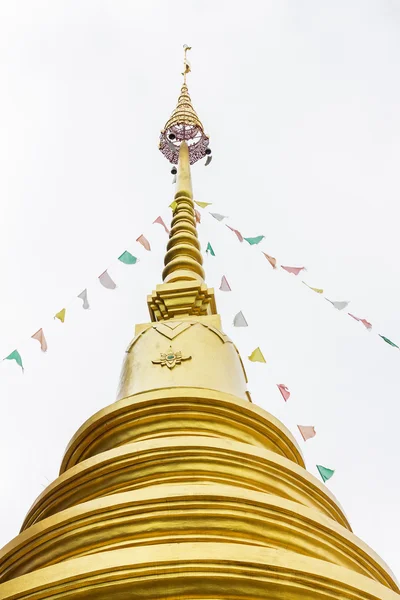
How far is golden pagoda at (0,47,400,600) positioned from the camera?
2.58 m

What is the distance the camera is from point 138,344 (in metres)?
5.37

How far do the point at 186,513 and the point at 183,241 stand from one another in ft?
14.4

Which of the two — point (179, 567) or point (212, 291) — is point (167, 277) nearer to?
point (212, 291)

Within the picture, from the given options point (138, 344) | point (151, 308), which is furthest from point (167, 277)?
point (138, 344)

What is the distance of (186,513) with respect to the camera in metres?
2.97

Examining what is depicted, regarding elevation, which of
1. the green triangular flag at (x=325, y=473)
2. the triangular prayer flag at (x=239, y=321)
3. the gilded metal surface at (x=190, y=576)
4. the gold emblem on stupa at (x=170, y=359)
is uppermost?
the triangular prayer flag at (x=239, y=321)

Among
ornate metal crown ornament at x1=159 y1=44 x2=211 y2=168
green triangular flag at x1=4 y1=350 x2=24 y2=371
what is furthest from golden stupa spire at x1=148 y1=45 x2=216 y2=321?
green triangular flag at x1=4 y1=350 x2=24 y2=371

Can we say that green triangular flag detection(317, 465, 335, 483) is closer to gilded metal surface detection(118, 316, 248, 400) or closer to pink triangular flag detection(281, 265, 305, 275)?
gilded metal surface detection(118, 316, 248, 400)

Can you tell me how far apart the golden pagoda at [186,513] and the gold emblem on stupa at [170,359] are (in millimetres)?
12

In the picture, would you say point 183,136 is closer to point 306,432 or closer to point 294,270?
point 294,270

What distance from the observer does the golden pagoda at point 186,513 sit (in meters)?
2.58

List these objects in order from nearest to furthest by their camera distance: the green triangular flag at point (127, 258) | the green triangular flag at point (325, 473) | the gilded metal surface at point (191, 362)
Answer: the gilded metal surface at point (191, 362) < the green triangular flag at point (325, 473) < the green triangular flag at point (127, 258)

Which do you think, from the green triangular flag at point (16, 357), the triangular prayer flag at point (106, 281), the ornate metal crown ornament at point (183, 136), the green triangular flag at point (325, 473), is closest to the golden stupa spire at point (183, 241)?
the ornate metal crown ornament at point (183, 136)

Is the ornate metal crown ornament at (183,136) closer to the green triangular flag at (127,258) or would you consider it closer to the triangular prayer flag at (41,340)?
the green triangular flag at (127,258)
